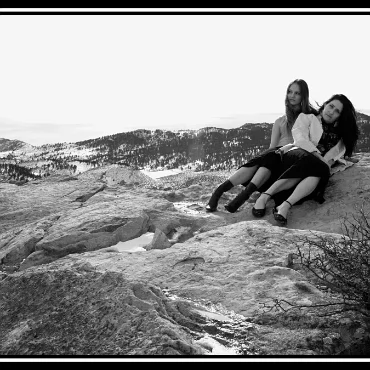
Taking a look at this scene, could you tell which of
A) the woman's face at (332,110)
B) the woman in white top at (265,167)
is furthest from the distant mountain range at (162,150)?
the woman's face at (332,110)

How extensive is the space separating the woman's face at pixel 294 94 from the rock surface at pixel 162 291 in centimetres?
239

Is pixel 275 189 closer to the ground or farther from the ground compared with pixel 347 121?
closer to the ground

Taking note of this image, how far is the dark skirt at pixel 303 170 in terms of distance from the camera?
7480mm

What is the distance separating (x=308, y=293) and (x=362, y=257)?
34.1 inches

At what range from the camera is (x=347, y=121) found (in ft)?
26.9

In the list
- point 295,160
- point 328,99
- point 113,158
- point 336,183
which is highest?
point 328,99

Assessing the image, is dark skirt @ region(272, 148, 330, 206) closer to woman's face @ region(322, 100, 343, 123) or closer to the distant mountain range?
woman's face @ region(322, 100, 343, 123)

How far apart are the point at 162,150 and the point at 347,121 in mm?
114511

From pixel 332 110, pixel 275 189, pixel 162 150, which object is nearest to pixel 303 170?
pixel 275 189

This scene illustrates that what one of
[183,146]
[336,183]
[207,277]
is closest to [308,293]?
[207,277]

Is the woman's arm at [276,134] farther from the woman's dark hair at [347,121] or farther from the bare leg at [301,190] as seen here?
the bare leg at [301,190]

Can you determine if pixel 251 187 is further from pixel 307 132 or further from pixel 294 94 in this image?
pixel 294 94

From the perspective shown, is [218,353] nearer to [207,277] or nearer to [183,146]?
[207,277]

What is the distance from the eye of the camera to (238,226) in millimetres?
6168
